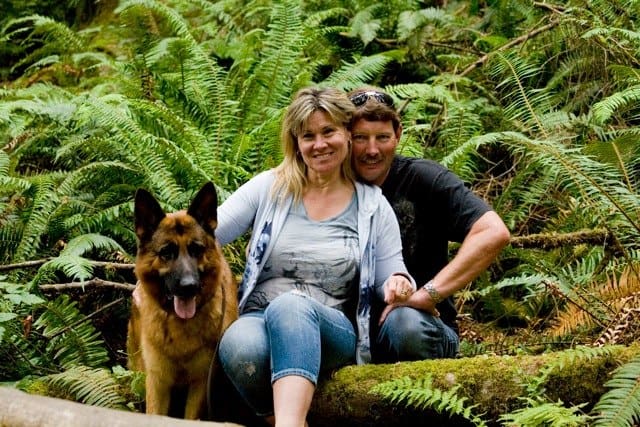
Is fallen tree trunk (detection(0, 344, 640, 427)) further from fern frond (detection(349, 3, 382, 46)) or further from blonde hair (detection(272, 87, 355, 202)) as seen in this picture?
fern frond (detection(349, 3, 382, 46))

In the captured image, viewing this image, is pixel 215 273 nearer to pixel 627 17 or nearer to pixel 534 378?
pixel 534 378

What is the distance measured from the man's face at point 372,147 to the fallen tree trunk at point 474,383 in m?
0.98

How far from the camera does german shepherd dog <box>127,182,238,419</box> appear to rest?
12.0 ft

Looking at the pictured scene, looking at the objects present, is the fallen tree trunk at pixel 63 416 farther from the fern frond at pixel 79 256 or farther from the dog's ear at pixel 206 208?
the fern frond at pixel 79 256

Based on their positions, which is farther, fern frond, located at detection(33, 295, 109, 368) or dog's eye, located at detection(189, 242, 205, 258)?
fern frond, located at detection(33, 295, 109, 368)

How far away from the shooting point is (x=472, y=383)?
329 cm

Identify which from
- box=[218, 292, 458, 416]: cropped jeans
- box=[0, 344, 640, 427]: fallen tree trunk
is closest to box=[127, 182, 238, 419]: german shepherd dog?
box=[218, 292, 458, 416]: cropped jeans

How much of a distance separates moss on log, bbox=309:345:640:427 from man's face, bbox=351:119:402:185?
981 mm

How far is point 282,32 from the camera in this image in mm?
6520

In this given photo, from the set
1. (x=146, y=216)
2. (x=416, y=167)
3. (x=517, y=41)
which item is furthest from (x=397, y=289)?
(x=517, y=41)

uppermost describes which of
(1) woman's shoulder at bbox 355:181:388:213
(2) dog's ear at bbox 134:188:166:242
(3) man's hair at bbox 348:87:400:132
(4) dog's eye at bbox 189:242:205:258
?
(3) man's hair at bbox 348:87:400:132

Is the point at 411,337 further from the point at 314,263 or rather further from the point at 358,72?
the point at 358,72

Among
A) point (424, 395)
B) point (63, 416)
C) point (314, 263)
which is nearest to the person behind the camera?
point (63, 416)

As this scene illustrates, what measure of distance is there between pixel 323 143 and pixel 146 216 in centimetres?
93
